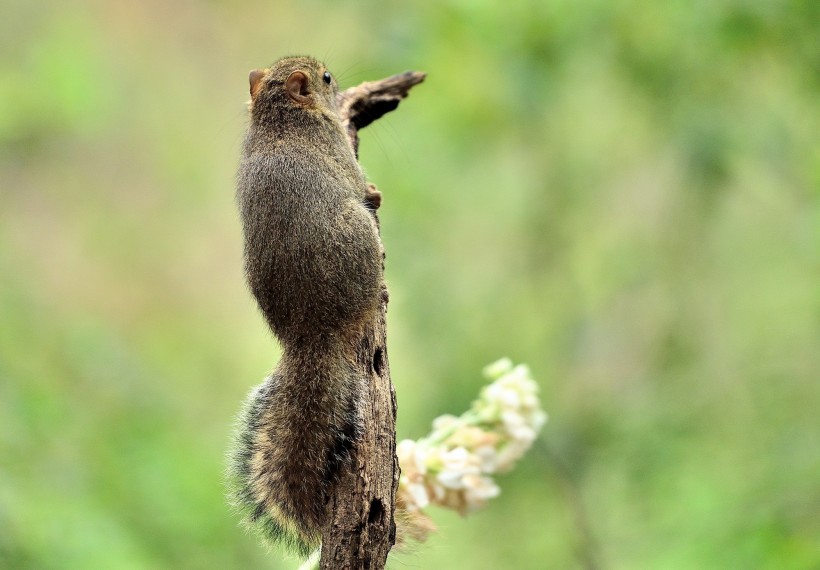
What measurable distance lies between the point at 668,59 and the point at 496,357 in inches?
62.8

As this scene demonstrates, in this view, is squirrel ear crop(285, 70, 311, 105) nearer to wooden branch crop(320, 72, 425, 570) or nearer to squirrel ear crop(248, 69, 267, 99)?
squirrel ear crop(248, 69, 267, 99)

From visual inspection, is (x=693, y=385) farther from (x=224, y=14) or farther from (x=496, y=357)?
(x=224, y=14)

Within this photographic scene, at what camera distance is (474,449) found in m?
2.08

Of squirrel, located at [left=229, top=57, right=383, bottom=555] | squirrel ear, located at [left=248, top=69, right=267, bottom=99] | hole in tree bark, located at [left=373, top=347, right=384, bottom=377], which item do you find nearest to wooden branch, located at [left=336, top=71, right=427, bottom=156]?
squirrel ear, located at [left=248, top=69, right=267, bottom=99]

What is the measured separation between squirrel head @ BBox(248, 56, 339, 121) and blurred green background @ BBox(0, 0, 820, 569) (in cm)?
91

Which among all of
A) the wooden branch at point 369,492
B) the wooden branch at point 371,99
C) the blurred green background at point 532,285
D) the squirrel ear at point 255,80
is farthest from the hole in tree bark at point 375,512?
the squirrel ear at point 255,80

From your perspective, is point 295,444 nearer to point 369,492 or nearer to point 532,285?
point 369,492

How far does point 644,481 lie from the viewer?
3.75 m

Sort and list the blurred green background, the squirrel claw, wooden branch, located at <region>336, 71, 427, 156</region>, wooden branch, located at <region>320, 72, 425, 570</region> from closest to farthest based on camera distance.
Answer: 1. wooden branch, located at <region>320, 72, 425, 570</region>
2. the squirrel claw
3. wooden branch, located at <region>336, 71, 427, 156</region>
4. the blurred green background

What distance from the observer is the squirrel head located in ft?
9.01

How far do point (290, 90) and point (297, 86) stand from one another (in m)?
0.02

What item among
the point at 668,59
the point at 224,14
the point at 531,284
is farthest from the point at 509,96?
the point at 224,14

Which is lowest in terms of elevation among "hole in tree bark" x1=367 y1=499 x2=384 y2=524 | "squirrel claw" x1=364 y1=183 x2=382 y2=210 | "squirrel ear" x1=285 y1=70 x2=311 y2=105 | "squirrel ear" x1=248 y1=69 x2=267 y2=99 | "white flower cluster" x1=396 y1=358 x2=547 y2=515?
"hole in tree bark" x1=367 y1=499 x2=384 y2=524

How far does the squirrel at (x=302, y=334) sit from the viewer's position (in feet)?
7.15
